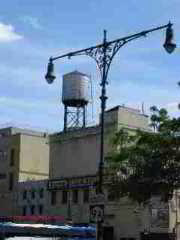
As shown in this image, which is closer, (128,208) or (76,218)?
(128,208)

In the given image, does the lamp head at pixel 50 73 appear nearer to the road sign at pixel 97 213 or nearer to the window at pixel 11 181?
the road sign at pixel 97 213

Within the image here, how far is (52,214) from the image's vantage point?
76938 mm

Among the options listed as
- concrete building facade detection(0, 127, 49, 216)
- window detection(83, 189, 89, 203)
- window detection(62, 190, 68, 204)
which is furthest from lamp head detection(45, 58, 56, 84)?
concrete building facade detection(0, 127, 49, 216)

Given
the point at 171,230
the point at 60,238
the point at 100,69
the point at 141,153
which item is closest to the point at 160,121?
the point at 141,153

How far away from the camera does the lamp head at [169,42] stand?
25809mm

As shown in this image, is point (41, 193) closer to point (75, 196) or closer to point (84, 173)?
point (75, 196)

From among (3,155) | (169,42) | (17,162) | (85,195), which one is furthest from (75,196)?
(169,42)

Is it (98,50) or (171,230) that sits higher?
(98,50)

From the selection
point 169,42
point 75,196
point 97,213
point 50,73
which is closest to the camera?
point 169,42

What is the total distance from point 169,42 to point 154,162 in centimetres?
917

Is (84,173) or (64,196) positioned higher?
(84,173)

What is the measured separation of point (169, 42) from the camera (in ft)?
85.0

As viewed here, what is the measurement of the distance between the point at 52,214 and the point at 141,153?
141ft

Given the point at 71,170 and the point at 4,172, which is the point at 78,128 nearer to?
the point at 71,170
